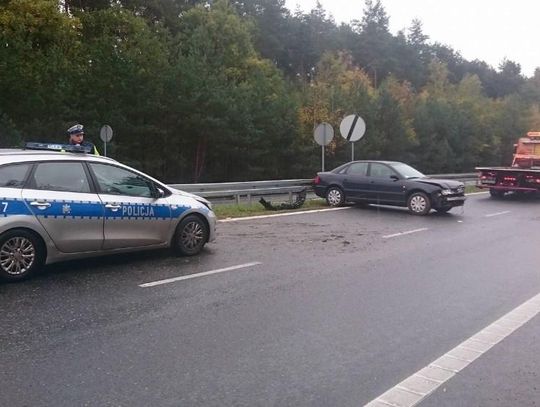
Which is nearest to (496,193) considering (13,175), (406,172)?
(406,172)

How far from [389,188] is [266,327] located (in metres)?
11.1

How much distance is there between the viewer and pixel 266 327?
17.7 ft

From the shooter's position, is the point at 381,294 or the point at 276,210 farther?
the point at 276,210

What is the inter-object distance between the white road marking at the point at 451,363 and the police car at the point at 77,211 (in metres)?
4.63

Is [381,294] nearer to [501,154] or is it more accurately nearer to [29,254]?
[29,254]

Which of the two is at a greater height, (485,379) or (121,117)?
(121,117)

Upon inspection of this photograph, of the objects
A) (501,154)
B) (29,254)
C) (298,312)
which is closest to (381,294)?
(298,312)

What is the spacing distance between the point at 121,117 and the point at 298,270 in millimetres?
20978

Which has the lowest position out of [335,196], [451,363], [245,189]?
[451,363]

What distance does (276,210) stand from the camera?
15539 millimetres

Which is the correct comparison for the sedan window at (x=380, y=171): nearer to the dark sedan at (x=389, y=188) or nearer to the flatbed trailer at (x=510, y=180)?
the dark sedan at (x=389, y=188)

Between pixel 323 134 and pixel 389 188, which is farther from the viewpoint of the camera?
pixel 323 134

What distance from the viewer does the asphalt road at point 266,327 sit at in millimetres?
4008

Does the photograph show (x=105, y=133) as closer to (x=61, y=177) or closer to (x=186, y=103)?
(x=186, y=103)
